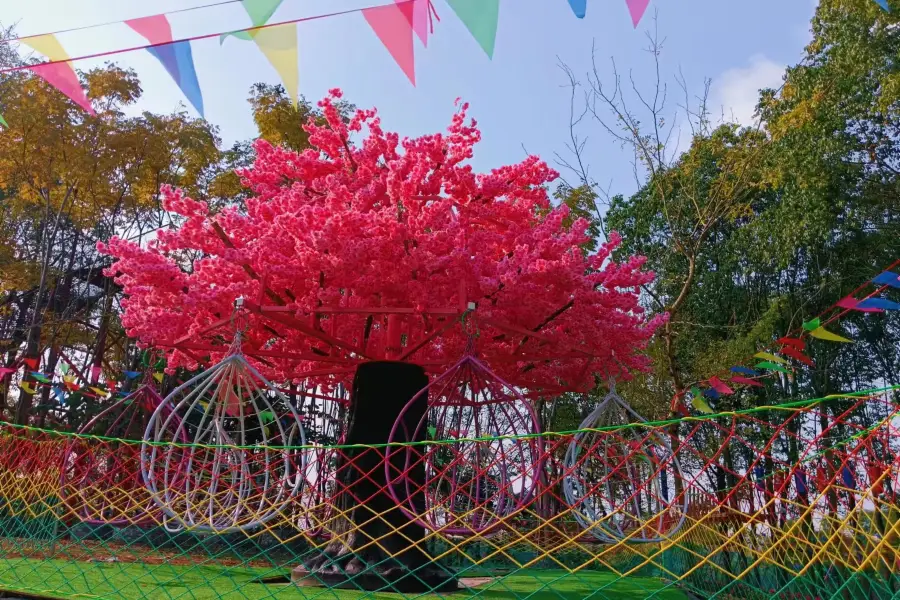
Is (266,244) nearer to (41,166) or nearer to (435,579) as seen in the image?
(435,579)

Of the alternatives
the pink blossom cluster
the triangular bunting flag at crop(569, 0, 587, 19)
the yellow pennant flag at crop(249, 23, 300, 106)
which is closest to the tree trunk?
the pink blossom cluster

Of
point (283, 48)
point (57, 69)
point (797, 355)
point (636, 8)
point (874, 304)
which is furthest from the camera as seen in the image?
point (797, 355)

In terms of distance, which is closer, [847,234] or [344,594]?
[344,594]

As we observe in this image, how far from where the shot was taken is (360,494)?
7.08 meters

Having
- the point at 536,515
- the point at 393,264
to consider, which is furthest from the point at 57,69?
the point at 536,515

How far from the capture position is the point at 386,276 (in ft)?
22.2

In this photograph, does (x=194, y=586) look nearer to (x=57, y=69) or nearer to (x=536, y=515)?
(x=536, y=515)

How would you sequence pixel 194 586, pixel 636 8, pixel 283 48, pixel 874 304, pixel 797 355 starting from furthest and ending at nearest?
1. pixel 797 355
2. pixel 874 304
3. pixel 194 586
4. pixel 283 48
5. pixel 636 8

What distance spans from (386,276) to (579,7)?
127 inches

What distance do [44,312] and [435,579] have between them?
10.4 metres


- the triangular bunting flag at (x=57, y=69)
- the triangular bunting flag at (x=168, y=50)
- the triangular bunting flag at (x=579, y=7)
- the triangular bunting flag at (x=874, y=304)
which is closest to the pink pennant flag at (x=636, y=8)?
the triangular bunting flag at (x=579, y=7)

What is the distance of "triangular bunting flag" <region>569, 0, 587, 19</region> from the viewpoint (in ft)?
13.8

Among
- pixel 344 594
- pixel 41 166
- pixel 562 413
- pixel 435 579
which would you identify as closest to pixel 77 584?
pixel 344 594

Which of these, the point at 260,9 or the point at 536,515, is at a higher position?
the point at 260,9
